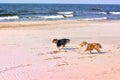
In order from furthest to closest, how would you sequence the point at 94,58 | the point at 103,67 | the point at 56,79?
the point at 94,58
the point at 103,67
the point at 56,79

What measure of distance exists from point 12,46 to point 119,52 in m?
4.03

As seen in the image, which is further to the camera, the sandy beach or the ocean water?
the ocean water

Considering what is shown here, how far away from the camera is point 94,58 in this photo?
1023cm

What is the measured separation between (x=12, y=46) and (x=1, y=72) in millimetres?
4741

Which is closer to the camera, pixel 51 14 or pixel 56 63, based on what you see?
pixel 56 63

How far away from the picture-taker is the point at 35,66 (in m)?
8.98

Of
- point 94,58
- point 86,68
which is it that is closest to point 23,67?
point 86,68

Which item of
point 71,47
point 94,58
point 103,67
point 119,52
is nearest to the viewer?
point 103,67

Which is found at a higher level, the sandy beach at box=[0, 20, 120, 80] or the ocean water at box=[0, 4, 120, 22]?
the sandy beach at box=[0, 20, 120, 80]

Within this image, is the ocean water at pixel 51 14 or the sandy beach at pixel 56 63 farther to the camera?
the ocean water at pixel 51 14

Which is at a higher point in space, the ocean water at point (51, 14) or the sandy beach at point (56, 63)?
the sandy beach at point (56, 63)

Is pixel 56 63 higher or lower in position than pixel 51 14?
higher

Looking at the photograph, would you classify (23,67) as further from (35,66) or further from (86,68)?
(86,68)

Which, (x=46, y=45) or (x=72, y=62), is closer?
(x=72, y=62)
